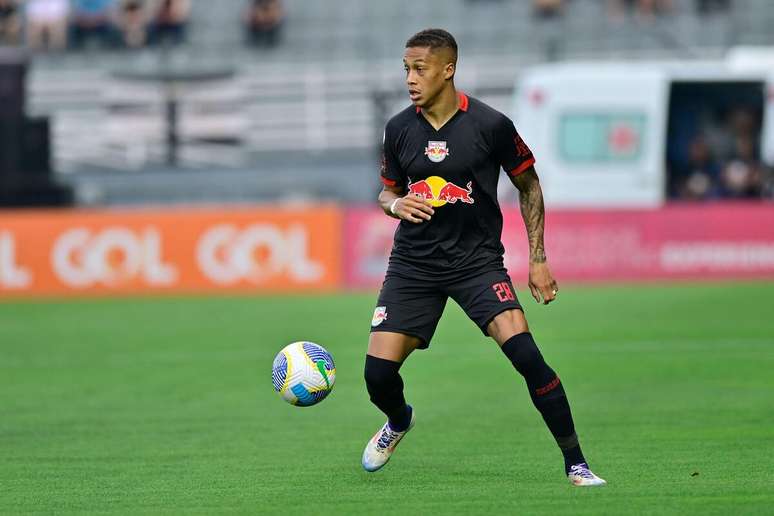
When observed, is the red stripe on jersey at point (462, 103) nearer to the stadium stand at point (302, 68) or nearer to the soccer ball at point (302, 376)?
the soccer ball at point (302, 376)

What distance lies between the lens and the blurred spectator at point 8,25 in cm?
3509

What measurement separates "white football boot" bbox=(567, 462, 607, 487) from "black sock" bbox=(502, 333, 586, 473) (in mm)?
38

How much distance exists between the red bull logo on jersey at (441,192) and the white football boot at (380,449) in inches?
49.6

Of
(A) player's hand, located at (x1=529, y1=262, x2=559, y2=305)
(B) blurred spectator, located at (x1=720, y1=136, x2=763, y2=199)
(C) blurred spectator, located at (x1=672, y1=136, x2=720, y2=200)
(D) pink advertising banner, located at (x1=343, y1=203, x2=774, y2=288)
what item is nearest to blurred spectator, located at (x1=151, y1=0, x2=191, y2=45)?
(C) blurred spectator, located at (x1=672, y1=136, x2=720, y2=200)

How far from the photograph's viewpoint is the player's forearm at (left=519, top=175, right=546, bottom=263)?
7.51 meters

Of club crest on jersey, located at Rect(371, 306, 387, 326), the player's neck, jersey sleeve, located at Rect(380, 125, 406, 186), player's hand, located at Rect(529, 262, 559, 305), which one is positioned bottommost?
club crest on jersey, located at Rect(371, 306, 387, 326)

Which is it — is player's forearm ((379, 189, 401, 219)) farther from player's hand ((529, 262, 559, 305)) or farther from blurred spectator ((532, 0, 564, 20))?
blurred spectator ((532, 0, 564, 20))

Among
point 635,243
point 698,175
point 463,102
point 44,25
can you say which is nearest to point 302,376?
point 463,102

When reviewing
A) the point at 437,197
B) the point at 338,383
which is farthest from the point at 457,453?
the point at 338,383

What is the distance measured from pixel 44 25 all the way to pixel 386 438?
98.5 feet

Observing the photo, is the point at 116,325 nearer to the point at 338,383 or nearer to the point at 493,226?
the point at 338,383

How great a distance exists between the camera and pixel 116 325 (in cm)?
1836

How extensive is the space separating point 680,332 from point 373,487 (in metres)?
8.96

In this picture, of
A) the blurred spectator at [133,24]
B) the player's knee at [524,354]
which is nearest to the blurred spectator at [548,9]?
the blurred spectator at [133,24]
